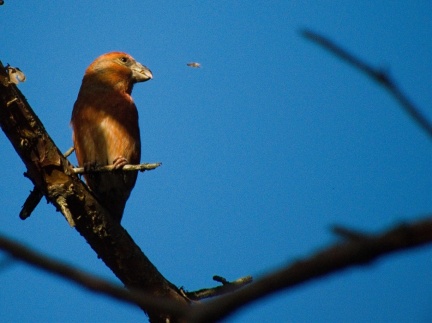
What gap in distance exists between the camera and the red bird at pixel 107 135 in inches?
211

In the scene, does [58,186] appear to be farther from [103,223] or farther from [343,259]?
[343,259]

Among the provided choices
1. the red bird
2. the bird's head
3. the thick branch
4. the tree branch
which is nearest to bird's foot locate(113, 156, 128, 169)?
the red bird

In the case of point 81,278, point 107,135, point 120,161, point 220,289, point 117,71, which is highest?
point 117,71

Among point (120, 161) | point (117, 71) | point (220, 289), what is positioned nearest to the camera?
point (220, 289)

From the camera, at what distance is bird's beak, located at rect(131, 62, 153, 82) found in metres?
6.69

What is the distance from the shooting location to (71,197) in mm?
4102

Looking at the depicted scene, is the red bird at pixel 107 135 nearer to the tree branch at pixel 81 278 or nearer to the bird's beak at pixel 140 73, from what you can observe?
the bird's beak at pixel 140 73

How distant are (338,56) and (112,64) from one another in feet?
18.7

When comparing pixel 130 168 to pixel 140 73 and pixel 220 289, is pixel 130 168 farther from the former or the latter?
pixel 140 73

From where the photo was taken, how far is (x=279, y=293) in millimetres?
843

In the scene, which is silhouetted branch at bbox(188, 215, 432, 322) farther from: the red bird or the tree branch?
the red bird

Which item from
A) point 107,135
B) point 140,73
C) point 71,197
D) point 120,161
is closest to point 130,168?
point 71,197

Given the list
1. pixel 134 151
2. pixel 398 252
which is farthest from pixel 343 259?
pixel 134 151

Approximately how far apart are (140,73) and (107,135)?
1.29 metres
